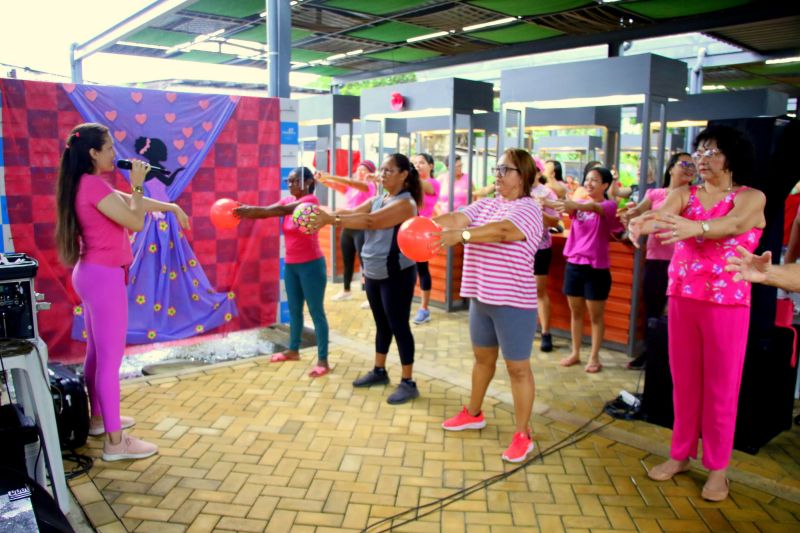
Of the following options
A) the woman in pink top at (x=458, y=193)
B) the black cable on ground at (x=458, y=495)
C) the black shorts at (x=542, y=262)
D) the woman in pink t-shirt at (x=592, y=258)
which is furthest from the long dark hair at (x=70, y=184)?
the woman in pink top at (x=458, y=193)

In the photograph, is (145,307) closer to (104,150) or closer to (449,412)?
(104,150)

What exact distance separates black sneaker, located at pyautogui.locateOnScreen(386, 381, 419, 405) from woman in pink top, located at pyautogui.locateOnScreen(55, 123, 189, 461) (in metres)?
1.58

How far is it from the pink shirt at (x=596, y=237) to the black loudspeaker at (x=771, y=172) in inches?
54.8

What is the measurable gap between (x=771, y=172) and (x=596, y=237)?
152cm

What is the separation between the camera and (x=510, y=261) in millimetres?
3174

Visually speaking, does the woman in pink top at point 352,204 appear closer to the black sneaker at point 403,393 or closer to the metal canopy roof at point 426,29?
the metal canopy roof at point 426,29

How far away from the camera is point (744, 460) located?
11.3 ft

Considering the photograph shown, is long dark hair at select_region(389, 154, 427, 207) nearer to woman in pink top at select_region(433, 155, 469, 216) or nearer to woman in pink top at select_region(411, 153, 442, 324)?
woman in pink top at select_region(411, 153, 442, 324)

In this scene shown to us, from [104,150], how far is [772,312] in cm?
377

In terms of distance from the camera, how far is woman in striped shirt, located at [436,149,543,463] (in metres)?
3.11

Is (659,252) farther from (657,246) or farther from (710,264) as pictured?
(710,264)

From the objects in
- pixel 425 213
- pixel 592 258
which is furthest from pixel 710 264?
pixel 425 213

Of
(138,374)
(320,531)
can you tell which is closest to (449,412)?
(320,531)

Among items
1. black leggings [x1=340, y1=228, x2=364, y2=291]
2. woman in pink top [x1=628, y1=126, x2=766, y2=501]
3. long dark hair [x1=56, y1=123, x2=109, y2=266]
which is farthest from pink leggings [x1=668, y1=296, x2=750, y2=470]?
black leggings [x1=340, y1=228, x2=364, y2=291]
